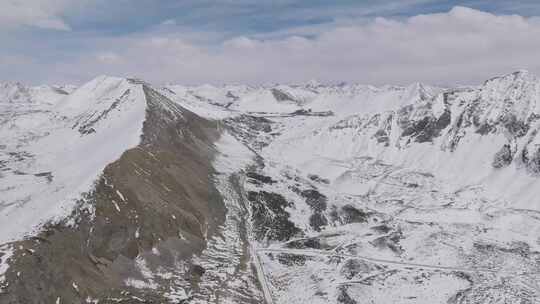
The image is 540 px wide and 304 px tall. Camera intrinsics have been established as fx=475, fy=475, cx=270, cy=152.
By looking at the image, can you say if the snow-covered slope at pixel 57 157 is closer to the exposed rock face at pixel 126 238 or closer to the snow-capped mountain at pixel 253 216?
the snow-capped mountain at pixel 253 216

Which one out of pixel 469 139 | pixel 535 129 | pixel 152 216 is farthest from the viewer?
pixel 469 139

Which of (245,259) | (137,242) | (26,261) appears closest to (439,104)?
(245,259)

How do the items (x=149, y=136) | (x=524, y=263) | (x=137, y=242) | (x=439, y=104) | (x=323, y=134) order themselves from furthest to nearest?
(x=323, y=134) → (x=439, y=104) → (x=149, y=136) → (x=524, y=263) → (x=137, y=242)

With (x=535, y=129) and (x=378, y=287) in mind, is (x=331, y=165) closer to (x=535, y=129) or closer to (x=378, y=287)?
(x=535, y=129)

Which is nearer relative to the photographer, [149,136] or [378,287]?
[378,287]

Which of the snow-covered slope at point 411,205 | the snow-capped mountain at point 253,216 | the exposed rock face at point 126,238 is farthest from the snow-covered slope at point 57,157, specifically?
the snow-covered slope at point 411,205

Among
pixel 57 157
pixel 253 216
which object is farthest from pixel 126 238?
pixel 57 157
